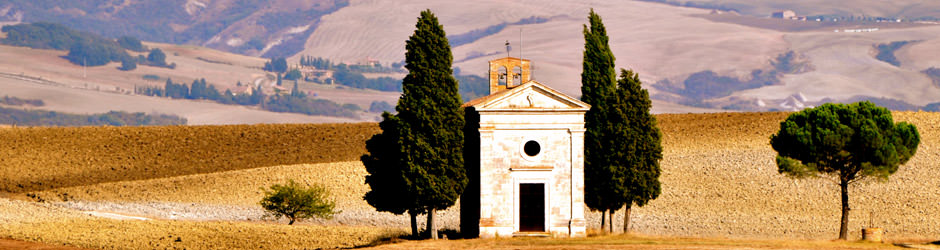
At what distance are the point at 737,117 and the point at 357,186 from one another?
1445 inches

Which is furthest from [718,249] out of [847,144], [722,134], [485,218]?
[722,134]

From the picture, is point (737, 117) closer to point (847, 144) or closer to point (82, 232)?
point (847, 144)

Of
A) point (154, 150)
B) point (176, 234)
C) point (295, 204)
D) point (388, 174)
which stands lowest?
point (176, 234)

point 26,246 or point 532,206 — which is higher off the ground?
point 532,206

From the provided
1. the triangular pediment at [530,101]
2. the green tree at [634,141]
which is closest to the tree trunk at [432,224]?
the triangular pediment at [530,101]

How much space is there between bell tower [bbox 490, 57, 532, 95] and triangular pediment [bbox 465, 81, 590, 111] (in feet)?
16.1

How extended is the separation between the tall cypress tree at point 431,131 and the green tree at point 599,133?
8.14m

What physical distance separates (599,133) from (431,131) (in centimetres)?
981

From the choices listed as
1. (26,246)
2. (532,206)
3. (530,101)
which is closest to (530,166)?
(532,206)

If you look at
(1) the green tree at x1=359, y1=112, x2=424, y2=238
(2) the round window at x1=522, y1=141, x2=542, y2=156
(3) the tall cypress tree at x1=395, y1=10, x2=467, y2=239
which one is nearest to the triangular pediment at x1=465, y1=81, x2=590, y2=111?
(2) the round window at x1=522, y1=141, x2=542, y2=156

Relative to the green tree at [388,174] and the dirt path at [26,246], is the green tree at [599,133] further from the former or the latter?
the dirt path at [26,246]

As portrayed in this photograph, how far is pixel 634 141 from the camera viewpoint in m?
58.6

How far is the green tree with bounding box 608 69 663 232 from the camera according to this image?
58312mm

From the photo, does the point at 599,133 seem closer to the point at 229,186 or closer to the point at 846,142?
the point at 846,142
